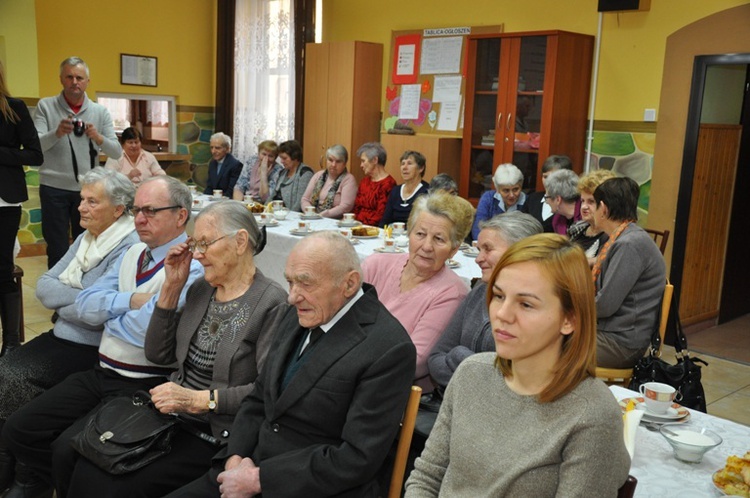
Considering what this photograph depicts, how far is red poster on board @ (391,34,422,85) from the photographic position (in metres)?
6.92

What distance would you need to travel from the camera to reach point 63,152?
514 cm

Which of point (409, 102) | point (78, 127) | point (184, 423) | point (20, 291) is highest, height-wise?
point (409, 102)

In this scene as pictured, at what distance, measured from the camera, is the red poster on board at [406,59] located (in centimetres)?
692

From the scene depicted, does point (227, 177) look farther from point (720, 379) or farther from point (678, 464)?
point (678, 464)

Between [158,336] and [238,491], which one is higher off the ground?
[158,336]

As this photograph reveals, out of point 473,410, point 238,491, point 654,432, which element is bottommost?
point 238,491

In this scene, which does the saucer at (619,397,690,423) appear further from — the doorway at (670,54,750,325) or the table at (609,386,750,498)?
the doorway at (670,54,750,325)

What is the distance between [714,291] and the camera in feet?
18.9

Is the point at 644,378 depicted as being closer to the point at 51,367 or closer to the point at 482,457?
the point at 482,457

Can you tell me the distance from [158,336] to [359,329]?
0.83 m

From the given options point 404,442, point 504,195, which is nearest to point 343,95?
point 504,195

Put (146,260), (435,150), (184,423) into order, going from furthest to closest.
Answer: (435,150) → (146,260) → (184,423)

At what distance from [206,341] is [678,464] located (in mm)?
1405

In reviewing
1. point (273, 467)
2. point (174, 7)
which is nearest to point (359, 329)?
point (273, 467)
